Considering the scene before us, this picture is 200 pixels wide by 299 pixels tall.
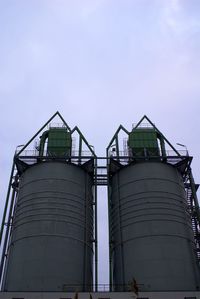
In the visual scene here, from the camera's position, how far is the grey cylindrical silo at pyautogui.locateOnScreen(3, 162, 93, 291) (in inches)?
1041

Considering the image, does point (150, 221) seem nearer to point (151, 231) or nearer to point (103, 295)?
point (151, 231)

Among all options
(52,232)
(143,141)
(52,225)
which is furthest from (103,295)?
(143,141)

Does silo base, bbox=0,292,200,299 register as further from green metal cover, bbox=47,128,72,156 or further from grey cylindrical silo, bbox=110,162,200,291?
green metal cover, bbox=47,128,72,156

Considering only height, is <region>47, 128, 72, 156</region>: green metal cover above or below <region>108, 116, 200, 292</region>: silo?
above

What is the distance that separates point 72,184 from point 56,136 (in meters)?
6.30

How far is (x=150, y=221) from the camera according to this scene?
1140 inches

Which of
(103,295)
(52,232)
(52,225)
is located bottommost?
(103,295)

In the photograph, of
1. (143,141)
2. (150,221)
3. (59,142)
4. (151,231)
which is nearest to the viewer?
(151,231)

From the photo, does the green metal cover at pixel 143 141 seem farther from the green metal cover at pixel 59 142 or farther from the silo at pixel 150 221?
the green metal cover at pixel 59 142

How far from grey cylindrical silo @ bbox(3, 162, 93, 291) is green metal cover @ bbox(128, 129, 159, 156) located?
19.4ft

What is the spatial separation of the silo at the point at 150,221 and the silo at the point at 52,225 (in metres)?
2.63

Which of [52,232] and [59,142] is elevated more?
[59,142]

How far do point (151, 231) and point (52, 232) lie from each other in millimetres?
8246

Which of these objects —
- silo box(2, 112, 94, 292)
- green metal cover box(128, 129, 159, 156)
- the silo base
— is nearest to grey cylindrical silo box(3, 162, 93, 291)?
silo box(2, 112, 94, 292)
